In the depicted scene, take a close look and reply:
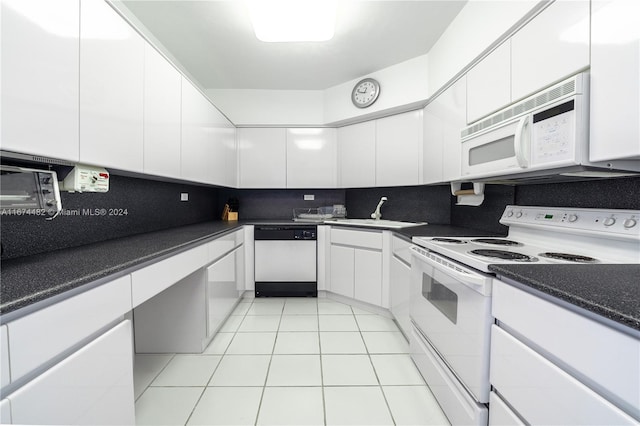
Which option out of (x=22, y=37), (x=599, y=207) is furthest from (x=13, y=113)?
(x=599, y=207)

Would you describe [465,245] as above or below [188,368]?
above

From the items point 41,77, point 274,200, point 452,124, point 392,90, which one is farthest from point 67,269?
point 392,90

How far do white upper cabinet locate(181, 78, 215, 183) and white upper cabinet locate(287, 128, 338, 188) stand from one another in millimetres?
Result: 1006

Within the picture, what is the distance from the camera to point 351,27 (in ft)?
6.44

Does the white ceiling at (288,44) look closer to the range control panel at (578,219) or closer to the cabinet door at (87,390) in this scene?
the range control panel at (578,219)

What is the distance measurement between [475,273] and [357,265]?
1552mm

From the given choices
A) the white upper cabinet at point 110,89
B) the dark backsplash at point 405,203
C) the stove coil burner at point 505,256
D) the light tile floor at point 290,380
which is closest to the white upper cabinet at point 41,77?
the white upper cabinet at point 110,89

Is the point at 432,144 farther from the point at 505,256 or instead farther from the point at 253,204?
the point at 253,204

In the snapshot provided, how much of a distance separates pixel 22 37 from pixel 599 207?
8.11ft

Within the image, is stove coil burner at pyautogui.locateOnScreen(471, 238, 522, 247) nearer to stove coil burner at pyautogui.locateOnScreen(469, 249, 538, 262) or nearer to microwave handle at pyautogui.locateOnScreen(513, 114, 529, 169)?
stove coil burner at pyautogui.locateOnScreen(469, 249, 538, 262)

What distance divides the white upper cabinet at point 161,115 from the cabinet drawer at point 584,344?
194cm

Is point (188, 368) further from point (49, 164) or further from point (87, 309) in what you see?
point (49, 164)

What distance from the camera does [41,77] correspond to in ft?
2.81

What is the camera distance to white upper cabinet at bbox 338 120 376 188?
279 centimetres
